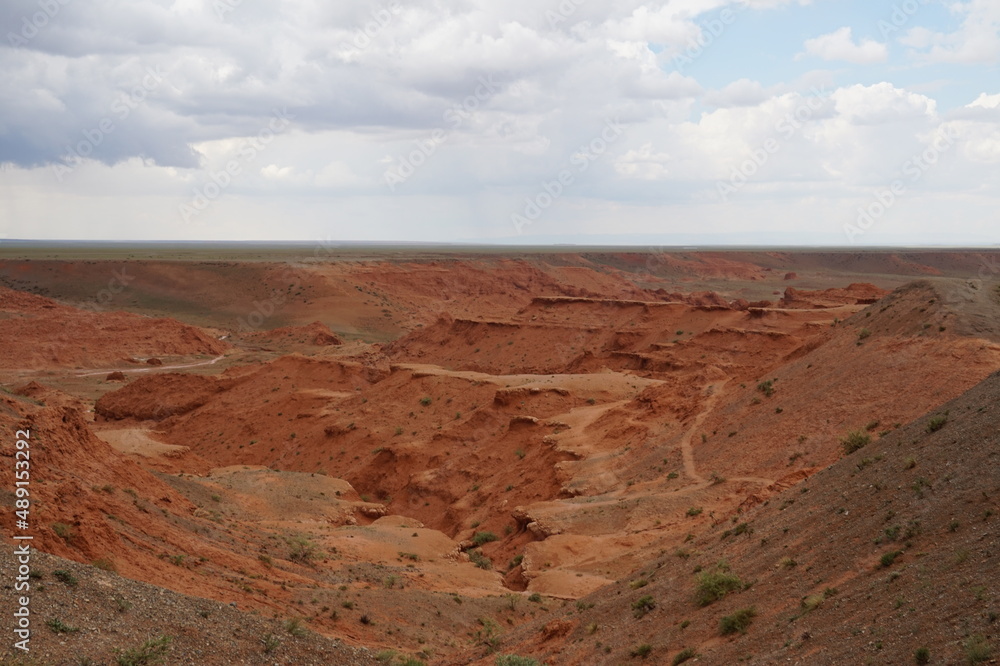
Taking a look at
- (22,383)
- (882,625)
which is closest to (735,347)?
(882,625)

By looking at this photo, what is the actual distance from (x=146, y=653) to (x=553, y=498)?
1606 cm

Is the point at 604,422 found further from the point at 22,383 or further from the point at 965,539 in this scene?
the point at 22,383

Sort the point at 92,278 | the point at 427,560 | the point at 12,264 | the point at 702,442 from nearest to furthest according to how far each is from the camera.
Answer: the point at 427,560
the point at 702,442
the point at 92,278
the point at 12,264

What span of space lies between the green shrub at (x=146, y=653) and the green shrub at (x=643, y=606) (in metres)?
6.89

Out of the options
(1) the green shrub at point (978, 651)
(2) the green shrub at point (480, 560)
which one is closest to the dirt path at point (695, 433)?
(2) the green shrub at point (480, 560)

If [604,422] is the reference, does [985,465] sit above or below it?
above

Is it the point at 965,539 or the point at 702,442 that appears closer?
the point at 965,539

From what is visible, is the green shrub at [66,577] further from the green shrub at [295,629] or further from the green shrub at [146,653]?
the green shrub at [295,629]

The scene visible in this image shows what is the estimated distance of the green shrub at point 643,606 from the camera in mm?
13391

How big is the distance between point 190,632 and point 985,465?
10.8 meters

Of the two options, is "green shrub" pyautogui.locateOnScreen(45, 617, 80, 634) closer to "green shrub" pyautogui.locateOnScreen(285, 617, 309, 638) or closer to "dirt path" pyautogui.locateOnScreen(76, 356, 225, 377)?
"green shrub" pyautogui.locateOnScreen(285, 617, 309, 638)

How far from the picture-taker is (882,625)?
9258mm

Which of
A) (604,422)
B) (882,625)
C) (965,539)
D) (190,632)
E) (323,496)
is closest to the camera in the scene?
(882,625)

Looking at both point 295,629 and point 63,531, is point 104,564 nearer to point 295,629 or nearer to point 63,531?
point 63,531
